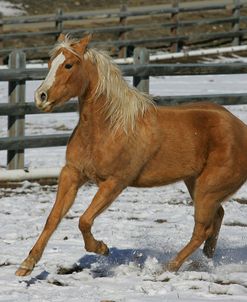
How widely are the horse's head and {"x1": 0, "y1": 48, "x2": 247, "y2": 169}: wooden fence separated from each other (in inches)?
166

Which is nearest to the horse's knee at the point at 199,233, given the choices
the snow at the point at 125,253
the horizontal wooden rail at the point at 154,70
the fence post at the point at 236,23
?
the snow at the point at 125,253

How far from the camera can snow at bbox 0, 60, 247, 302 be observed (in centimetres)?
568

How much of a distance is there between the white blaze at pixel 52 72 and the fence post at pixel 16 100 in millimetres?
4647

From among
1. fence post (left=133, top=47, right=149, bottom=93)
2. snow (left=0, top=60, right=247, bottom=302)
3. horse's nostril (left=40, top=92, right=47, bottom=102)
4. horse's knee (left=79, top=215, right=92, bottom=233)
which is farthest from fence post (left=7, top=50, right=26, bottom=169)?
horse's nostril (left=40, top=92, right=47, bottom=102)

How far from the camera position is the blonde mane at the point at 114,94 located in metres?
6.20

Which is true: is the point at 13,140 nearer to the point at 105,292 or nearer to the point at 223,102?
the point at 223,102

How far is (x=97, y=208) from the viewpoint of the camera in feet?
19.8

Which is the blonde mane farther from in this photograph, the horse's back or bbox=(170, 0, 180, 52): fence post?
bbox=(170, 0, 180, 52): fence post

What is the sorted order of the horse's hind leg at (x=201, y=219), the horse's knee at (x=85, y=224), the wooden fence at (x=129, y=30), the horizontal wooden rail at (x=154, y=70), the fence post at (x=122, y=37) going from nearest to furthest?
the horse's knee at (x=85, y=224)
the horse's hind leg at (x=201, y=219)
the horizontal wooden rail at (x=154, y=70)
the wooden fence at (x=129, y=30)
the fence post at (x=122, y=37)

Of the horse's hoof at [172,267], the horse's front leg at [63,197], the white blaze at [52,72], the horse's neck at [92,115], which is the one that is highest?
the white blaze at [52,72]

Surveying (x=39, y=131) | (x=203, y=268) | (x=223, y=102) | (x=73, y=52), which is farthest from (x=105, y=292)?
(x=39, y=131)

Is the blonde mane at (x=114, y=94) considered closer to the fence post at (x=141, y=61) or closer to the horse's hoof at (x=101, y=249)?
the horse's hoof at (x=101, y=249)

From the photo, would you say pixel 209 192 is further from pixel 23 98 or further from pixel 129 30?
pixel 129 30

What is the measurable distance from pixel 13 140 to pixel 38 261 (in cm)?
443
